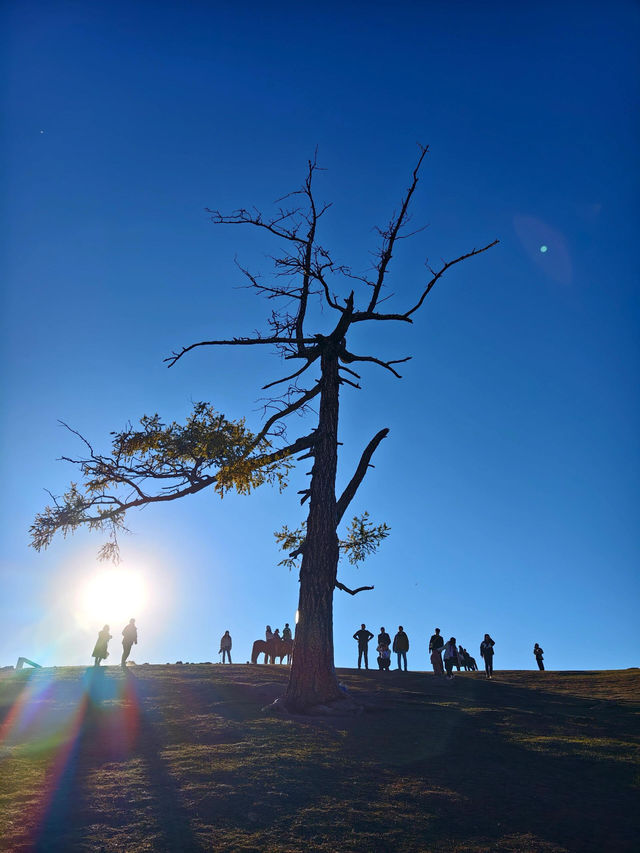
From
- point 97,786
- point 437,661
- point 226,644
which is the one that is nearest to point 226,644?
point 226,644

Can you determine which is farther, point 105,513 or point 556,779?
point 105,513

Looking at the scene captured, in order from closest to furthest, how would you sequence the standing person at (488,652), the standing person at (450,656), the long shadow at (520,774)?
the long shadow at (520,774)
the standing person at (450,656)
the standing person at (488,652)

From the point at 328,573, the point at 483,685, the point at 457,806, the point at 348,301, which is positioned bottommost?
the point at 457,806

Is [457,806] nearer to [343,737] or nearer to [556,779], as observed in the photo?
[556,779]

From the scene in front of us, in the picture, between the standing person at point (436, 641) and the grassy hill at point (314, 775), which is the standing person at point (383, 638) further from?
the grassy hill at point (314, 775)

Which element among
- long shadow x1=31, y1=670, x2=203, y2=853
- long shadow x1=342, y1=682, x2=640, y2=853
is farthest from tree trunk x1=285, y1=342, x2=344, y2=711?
long shadow x1=31, y1=670, x2=203, y2=853

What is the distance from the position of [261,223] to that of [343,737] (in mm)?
12580

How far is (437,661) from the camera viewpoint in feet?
70.7

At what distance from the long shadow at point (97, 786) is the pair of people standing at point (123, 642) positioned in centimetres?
1018

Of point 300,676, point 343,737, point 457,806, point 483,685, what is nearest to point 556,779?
point 457,806

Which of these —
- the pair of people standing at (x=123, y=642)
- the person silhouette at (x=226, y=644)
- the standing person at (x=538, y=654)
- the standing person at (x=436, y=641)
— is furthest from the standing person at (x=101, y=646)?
the standing person at (x=538, y=654)

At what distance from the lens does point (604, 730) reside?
11.0 meters

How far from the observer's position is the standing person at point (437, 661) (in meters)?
21.5

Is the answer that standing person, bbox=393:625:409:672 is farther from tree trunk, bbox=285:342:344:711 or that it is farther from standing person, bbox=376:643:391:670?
tree trunk, bbox=285:342:344:711
